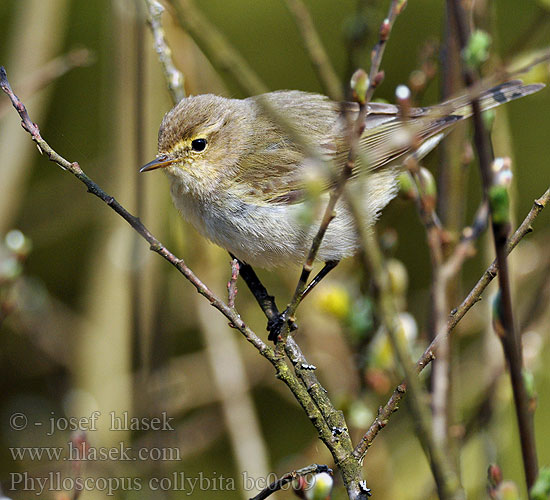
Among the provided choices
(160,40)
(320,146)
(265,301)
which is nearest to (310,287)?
(265,301)

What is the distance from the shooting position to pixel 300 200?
9.34 ft

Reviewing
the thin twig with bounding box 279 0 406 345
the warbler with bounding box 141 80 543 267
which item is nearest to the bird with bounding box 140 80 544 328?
the warbler with bounding box 141 80 543 267

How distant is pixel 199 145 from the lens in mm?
2875

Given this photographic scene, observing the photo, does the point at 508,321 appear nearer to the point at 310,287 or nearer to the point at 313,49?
the point at 313,49

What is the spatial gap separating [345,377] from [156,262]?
42.2 inches

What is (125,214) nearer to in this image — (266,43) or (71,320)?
(71,320)

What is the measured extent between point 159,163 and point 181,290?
4.54 feet

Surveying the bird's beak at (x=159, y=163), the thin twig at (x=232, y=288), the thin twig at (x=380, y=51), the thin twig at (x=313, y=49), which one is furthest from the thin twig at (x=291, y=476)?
the bird's beak at (x=159, y=163)

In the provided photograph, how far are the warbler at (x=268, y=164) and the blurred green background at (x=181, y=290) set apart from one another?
167 millimetres

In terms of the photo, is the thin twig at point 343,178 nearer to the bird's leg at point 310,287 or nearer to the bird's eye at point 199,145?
the bird's leg at point 310,287

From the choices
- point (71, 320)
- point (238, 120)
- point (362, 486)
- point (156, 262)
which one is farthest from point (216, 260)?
point (362, 486)

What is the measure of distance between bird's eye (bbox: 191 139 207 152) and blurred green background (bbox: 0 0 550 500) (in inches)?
8.9

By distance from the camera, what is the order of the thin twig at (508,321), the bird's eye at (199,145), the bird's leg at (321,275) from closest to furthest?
the thin twig at (508,321) → the bird's eye at (199,145) → the bird's leg at (321,275)

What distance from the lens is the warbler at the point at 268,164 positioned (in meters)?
2.73
